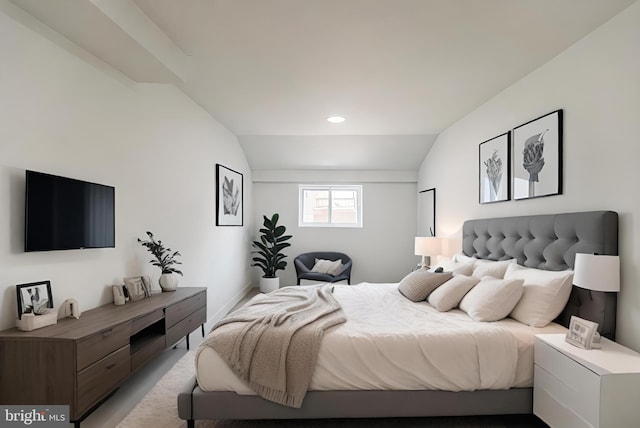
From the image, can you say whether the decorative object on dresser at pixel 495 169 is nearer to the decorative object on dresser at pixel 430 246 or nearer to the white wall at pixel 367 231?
the decorative object on dresser at pixel 430 246

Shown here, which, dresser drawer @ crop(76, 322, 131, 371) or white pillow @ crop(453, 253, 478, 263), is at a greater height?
white pillow @ crop(453, 253, 478, 263)

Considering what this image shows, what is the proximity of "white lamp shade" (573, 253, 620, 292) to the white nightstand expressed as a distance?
0.34 meters

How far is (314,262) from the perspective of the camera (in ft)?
21.2

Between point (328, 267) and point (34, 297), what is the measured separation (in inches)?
176

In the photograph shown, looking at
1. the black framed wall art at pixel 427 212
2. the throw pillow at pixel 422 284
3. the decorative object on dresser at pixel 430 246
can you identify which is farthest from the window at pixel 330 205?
the throw pillow at pixel 422 284

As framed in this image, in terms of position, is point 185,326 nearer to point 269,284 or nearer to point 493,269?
point 493,269

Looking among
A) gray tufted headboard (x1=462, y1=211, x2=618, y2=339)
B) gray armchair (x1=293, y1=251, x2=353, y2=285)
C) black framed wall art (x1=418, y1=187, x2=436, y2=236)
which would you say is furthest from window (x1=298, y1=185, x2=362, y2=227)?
gray tufted headboard (x1=462, y1=211, x2=618, y2=339)

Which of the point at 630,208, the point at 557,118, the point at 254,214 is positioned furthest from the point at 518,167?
the point at 254,214

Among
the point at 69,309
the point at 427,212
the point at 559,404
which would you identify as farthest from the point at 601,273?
the point at 427,212

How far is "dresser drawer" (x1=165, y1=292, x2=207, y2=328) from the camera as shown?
292cm

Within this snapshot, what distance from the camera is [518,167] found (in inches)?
128

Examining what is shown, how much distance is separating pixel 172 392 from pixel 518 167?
3.34 metres

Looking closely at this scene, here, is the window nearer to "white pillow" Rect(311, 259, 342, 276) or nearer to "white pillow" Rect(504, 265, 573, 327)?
"white pillow" Rect(311, 259, 342, 276)

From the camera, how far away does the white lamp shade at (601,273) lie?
6.79 ft
